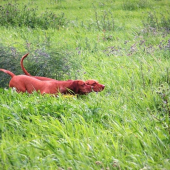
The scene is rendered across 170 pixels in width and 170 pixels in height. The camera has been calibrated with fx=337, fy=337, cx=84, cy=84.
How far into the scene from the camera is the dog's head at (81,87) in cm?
449

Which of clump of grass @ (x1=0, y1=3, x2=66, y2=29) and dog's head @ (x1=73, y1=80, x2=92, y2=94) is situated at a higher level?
clump of grass @ (x1=0, y1=3, x2=66, y2=29)

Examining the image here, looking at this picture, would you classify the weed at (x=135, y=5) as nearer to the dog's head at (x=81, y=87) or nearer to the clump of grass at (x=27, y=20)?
the clump of grass at (x=27, y=20)

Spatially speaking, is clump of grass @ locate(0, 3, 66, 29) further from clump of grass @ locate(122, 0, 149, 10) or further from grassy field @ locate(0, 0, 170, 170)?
clump of grass @ locate(122, 0, 149, 10)

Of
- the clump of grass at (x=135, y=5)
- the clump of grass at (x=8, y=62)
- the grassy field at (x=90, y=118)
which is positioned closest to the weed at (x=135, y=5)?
the clump of grass at (x=135, y=5)

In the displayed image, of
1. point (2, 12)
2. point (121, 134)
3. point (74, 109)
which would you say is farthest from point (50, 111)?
point (2, 12)

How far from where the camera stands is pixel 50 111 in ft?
12.3

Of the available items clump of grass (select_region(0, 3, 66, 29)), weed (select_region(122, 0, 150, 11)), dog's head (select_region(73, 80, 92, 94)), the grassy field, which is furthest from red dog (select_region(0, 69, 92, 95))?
weed (select_region(122, 0, 150, 11))

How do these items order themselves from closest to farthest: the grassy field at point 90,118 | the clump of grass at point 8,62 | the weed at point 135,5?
the grassy field at point 90,118 < the clump of grass at point 8,62 < the weed at point 135,5

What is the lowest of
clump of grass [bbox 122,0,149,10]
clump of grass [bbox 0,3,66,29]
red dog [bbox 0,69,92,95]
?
red dog [bbox 0,69,92,95]

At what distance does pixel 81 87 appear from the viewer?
4.50m

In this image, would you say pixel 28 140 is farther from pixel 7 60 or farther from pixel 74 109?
pixel 7 60

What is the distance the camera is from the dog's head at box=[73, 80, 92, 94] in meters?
4.49

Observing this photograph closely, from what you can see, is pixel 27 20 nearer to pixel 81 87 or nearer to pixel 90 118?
pixel 81 87

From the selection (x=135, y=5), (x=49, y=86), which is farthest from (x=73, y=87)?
(x=135, y=5)
